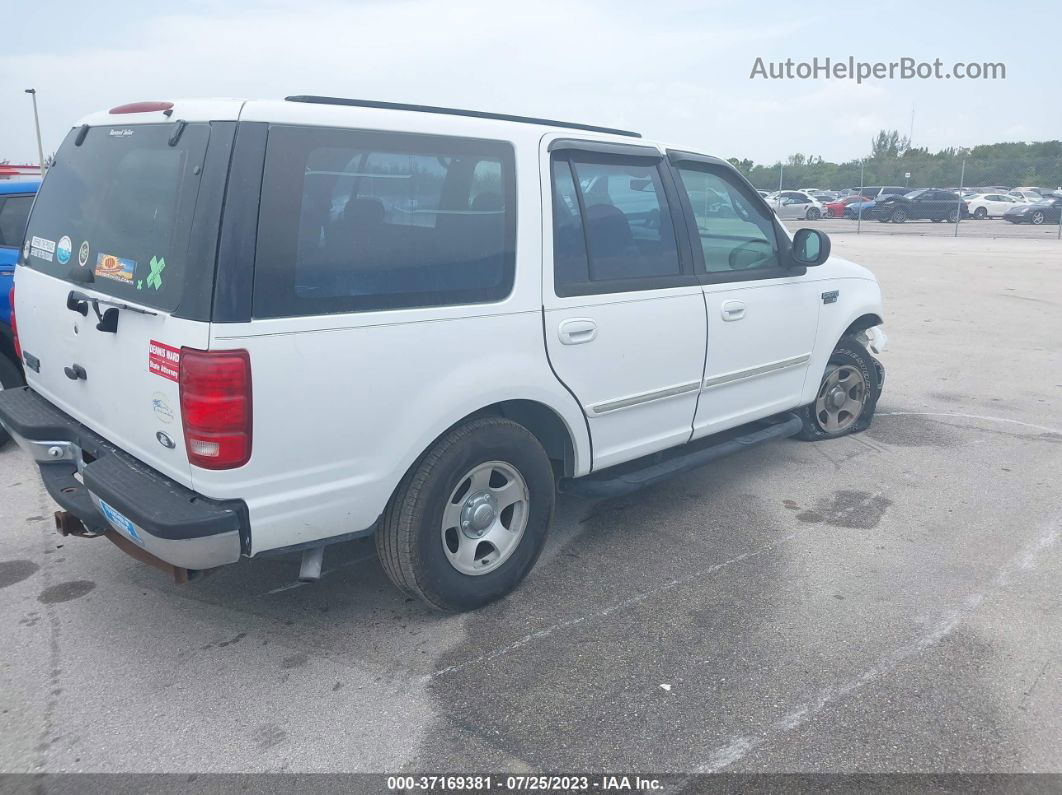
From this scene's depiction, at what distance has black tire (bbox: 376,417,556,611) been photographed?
325 centimetres

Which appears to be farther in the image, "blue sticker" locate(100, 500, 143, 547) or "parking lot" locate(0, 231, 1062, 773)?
"blue sticker" locate(100, 500, 143, 547)

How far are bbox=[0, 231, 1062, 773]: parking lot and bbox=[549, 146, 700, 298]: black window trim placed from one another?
130 centimetres

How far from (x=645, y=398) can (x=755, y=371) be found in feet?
3.15

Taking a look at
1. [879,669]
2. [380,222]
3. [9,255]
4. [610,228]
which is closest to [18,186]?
[9,255]

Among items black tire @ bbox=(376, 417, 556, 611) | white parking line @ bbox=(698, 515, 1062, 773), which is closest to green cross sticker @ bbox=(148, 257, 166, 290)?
black tire @ bbox=(376, 417, 556, 611)

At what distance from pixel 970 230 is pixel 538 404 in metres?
31.7

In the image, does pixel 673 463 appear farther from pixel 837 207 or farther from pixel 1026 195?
pixel 1026 195

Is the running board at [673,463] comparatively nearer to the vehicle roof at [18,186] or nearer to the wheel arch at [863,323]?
the wheel arch at [863,323]

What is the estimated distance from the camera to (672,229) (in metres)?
4.23

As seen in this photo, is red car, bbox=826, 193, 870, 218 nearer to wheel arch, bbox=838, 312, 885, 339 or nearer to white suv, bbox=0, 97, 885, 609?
wheel arch, bbox=838, 312, 885, 339

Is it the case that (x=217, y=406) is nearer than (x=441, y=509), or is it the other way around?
(x=217, y=406)

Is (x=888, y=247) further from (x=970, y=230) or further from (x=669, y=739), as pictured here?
(x=669, y=739)

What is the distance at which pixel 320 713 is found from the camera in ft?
9.75

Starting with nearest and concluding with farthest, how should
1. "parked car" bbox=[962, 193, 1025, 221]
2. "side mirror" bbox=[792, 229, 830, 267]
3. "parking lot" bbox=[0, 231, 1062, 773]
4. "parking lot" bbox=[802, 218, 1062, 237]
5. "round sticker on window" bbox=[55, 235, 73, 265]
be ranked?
"parking lot" bbox=[0, 231, 1062, 773] → "round sticker on window" bbox=[55, 235, 73, 265] → "side mirror" bbox=[792, 229, 830, 267] → "parking lot" bbox=[802, 218, 1062, 237] → "parked car" bbox=[962, 193, 1025, 221]
